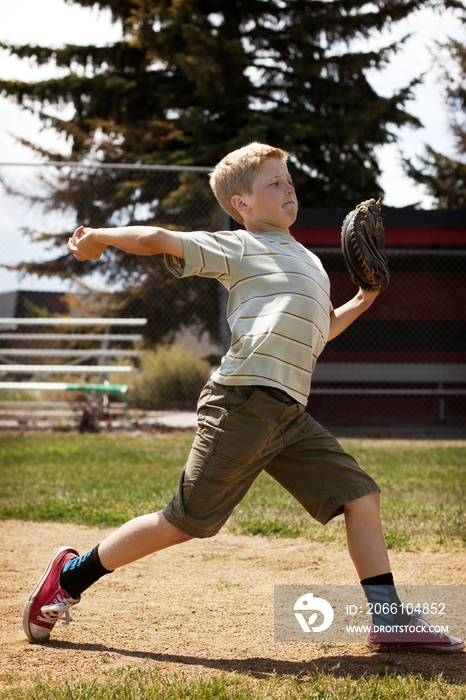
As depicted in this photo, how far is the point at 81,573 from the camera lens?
93.0 inches

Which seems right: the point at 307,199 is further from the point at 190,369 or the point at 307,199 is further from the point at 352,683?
the point at 352,683

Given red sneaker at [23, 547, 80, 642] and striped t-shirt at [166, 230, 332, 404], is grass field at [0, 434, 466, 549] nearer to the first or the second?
red sneaker at [23, 547, 80, 642]

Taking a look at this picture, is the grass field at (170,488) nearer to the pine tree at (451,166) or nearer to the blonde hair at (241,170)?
the blonde hair at (241,170)

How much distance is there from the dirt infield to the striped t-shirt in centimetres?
86

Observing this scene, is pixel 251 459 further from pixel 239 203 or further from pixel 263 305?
pixel 239 203

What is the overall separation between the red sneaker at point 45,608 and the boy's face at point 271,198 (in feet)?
4.81

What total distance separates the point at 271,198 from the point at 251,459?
0.91 metres

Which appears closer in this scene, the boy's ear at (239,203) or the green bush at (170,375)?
the boy's ear at (239,203)

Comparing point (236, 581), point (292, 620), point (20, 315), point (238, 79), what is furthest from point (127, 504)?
point (238, 79)

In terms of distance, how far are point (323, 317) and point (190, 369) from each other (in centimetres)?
1036

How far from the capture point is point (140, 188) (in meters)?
11.9

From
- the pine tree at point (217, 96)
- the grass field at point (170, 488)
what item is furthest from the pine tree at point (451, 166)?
the grass field at point (170, 488)

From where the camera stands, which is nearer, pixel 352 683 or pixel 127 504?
pixel 352 683

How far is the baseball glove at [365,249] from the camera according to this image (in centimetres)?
266
